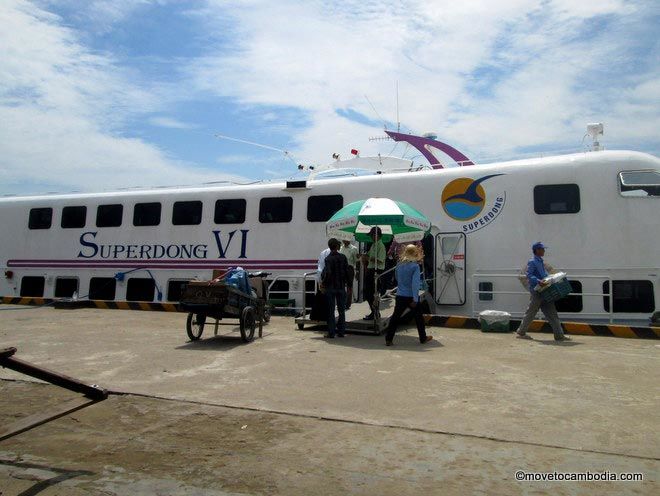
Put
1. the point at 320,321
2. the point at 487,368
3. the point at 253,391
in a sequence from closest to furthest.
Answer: the point at 253,391
the point at 487,368
the point at 320,321

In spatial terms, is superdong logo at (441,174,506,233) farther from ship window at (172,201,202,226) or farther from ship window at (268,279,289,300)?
ship window at (172,201,202,226)

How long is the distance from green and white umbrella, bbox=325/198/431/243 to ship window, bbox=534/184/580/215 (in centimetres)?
260

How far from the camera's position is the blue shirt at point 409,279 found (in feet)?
29.5

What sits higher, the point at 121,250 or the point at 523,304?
the point at 121,250

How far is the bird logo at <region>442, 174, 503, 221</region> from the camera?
12.3 m

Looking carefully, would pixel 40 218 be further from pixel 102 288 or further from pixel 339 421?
pixel 339 421

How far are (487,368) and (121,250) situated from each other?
11819mm

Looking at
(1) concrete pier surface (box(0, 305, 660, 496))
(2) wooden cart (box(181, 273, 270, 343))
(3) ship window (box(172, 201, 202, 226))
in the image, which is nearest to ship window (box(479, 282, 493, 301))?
(1) concrete pier surface (box(0, 305, 660, 496))

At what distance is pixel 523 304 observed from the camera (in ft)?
38.4

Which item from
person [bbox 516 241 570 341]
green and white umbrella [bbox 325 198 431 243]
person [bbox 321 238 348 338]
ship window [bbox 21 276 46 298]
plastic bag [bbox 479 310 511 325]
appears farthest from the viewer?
ship window [bbox 21 276 46 298]

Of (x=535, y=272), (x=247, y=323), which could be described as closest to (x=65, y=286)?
(x=247, y=323)

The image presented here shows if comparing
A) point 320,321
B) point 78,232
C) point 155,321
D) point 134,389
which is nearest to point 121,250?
point 78,232

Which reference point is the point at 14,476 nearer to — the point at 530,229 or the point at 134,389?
the point at 134,389

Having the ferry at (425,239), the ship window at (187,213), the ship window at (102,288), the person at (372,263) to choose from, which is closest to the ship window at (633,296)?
the ferry at (425,239)
